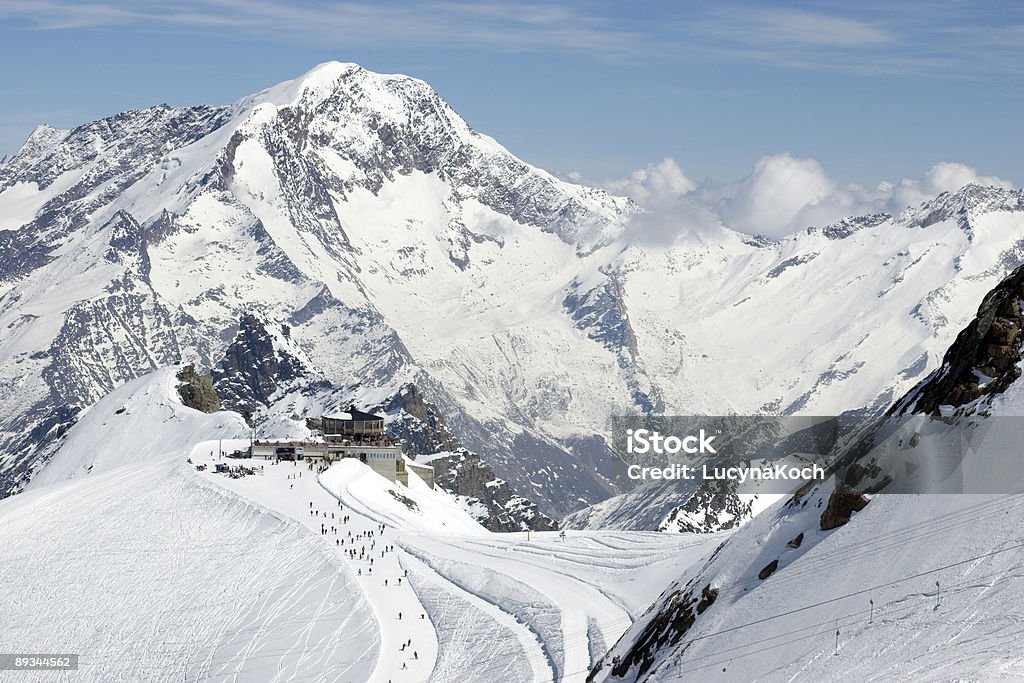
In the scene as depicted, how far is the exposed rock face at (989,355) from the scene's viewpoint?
79.9 meters

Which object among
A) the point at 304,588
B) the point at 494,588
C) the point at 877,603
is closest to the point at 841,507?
the point at 877,603

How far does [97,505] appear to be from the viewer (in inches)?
7037

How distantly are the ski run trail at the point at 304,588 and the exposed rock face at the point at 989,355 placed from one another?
96.8 ft

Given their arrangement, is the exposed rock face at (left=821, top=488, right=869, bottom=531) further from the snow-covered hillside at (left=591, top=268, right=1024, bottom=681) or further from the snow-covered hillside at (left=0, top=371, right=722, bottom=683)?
the snow-covered hillside at (left=0, top=371, right=722, bottom=683)

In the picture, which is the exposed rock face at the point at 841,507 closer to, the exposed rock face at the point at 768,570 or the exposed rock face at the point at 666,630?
the exposed rock face at the point at 768,570

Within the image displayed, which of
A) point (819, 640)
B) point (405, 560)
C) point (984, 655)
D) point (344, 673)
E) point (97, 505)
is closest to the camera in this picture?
point (984, 655)


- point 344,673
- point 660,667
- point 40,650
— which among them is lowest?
point 40,650

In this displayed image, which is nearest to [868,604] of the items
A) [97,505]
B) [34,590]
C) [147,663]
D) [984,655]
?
[984,655]

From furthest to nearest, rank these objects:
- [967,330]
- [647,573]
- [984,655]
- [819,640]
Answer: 1. [647,573]
2. [967,330]
3. [819,640]
4. [984,655]

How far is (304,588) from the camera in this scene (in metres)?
136

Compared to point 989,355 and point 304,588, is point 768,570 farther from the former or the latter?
point 304,588

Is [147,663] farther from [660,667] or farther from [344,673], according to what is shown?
[660,667]

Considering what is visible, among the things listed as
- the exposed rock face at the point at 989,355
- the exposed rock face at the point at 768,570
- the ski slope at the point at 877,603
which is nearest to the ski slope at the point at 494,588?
the exposed rock face at the point at 768,570

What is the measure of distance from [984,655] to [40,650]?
296 ft
